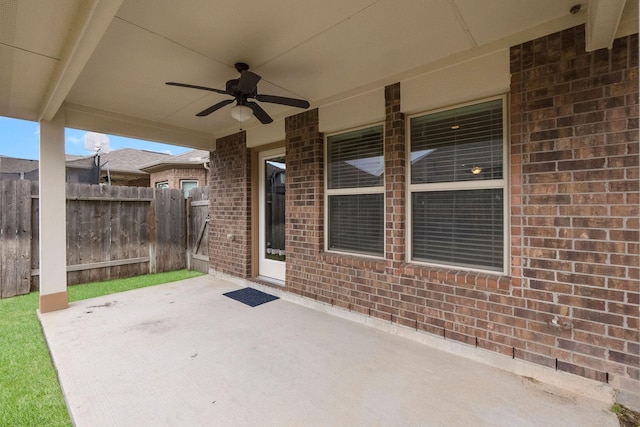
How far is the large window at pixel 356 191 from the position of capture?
3520 mm

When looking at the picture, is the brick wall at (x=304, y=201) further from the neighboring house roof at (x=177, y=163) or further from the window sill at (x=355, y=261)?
the neighboring house roof at (x=177, y=163)

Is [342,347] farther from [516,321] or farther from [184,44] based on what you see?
[184,44]

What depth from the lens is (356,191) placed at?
3699 millimetres

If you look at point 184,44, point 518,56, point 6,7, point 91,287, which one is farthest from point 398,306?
point 91,287

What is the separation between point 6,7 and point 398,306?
3.98 m

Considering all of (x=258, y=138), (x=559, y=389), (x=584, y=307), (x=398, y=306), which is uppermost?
(x=258, y=138)

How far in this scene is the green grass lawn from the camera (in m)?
1.92

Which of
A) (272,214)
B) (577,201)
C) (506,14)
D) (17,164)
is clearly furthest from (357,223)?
(17,164)

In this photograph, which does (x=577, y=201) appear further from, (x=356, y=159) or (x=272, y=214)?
(x=272, y=214)

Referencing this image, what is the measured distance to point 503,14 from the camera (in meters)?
2.18

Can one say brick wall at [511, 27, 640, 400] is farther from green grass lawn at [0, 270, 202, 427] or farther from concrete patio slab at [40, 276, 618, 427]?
green grass lawn at [0, 270, 202, 427]

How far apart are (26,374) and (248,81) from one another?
10.2 ft

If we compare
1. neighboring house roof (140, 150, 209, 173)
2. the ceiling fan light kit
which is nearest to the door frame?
the ceiling fan light kit

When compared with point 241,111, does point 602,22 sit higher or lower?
higher
